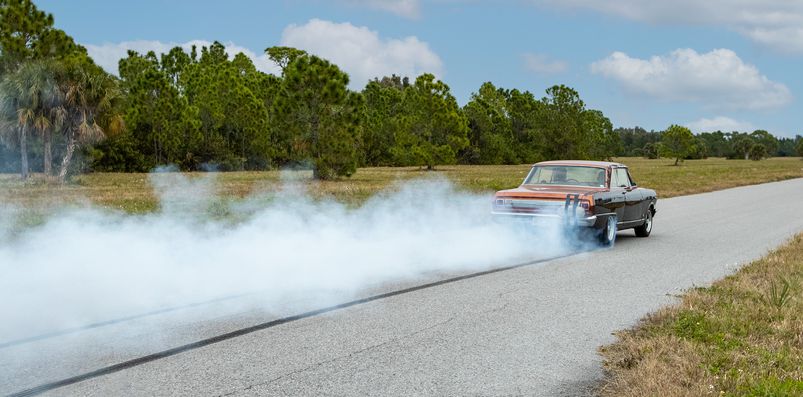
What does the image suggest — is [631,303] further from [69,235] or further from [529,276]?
[69,235]

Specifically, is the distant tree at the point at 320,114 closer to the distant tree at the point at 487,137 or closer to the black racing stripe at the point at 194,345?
the black racing stripe at the point at 194,345

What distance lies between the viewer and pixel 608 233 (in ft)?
40.6

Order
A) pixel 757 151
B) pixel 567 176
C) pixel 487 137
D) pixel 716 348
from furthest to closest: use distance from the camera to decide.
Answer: pixel 757 151 → pixel 487 137 → pixel 567 176 → pixel 716 348

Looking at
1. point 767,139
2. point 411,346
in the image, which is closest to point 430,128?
point 411,346

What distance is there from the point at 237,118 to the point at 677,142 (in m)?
63.7

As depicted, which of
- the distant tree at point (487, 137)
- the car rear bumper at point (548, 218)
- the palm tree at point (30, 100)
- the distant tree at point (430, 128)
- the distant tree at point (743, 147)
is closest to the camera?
the car rear bumper at point (548, 218)

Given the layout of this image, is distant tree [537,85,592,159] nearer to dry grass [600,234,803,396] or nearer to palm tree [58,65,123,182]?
palm tree [58,65,123,182]

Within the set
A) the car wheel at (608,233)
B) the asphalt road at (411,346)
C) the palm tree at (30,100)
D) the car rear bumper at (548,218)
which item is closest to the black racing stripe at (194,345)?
the asphalt road at (411,346)

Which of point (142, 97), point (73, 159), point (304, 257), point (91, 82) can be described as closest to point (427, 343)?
point (304, 257)

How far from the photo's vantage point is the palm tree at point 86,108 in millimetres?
34594

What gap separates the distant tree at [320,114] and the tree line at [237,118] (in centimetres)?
6

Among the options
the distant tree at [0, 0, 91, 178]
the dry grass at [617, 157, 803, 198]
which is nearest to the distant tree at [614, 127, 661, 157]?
the dry grass at [617, 157, 803, 198]

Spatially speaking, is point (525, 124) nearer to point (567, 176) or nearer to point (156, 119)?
point (156, 119)

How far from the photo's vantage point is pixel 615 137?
130 meters
